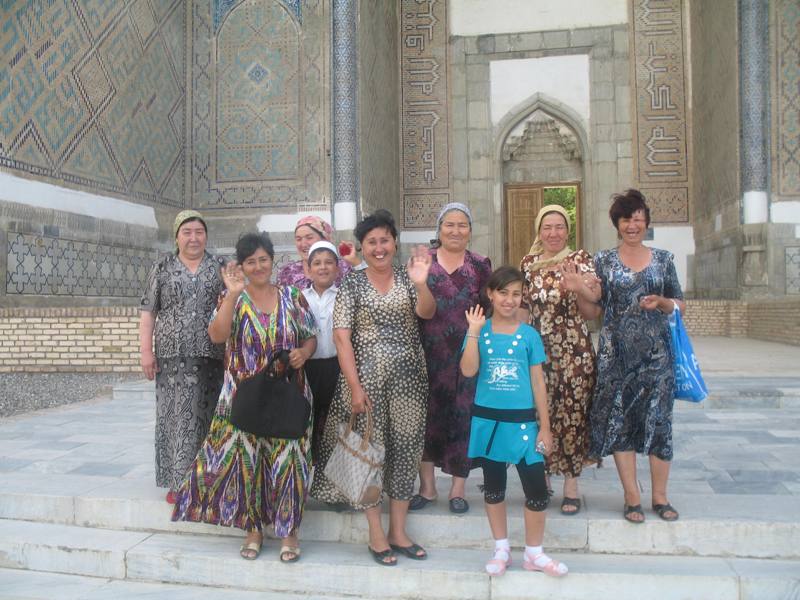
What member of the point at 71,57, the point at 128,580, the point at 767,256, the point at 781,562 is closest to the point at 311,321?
the point at 128,580

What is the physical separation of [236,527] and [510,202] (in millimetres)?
10245

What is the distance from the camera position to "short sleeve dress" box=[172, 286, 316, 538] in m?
2.62

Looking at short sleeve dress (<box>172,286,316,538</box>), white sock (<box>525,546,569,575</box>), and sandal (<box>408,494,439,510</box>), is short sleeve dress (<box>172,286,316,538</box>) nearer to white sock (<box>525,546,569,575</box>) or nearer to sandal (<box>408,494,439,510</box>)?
sandal (<box>408,494,439,510</box>)

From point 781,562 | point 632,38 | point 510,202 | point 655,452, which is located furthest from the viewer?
point 510,202

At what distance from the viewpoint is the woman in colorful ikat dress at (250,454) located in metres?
2.62

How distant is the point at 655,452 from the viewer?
272 cm

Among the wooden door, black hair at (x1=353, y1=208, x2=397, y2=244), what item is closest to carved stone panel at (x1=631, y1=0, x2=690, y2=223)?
the wooden door

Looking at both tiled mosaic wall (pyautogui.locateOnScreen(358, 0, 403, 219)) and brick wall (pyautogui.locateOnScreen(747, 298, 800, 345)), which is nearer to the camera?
brick wall (pyautogui.locateOnScreen(747, 298, 800, 345))

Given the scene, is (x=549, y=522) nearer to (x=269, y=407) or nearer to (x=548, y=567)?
(x=548, y=567)

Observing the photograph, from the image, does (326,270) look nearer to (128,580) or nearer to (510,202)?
(128,580)

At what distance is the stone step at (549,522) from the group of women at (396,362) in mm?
82

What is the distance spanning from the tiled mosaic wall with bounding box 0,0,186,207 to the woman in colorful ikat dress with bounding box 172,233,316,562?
5924 millimetres

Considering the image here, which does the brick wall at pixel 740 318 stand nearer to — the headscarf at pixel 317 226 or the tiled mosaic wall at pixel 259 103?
the tiled mosaic wall at pixel 259 103

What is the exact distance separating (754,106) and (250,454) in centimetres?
954
